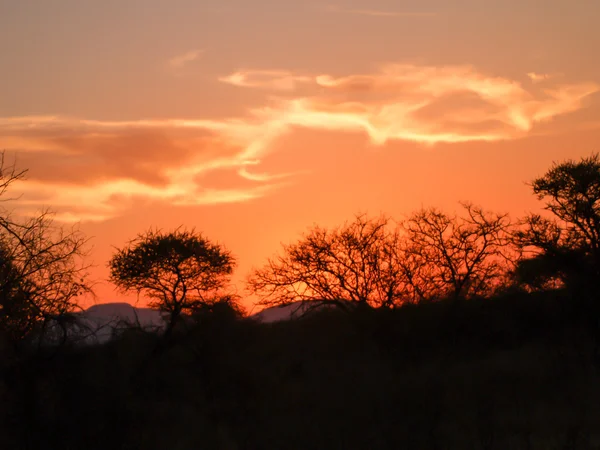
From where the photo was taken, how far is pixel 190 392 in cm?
2591

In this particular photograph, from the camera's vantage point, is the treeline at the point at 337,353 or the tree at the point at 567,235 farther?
the tree at the point at 567,235

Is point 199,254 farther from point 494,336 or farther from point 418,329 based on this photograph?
point 494,336

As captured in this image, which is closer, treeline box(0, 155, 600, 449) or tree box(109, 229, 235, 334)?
treeline box(0, 155, 600, 449)

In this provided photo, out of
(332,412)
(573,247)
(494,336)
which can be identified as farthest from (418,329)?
(332,412)

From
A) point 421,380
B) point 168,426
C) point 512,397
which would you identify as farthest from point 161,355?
point 512,397

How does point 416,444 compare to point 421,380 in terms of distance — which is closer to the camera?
point 416,444

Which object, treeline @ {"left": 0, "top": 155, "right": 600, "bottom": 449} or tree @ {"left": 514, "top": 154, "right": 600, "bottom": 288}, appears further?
tree @ {"left": 514, "top": 154, "right": 600, "bottom": 288}

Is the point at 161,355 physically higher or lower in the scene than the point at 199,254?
lower

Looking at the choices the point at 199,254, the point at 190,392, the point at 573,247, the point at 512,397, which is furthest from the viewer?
the point at 199,254

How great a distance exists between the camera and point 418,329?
35.1m

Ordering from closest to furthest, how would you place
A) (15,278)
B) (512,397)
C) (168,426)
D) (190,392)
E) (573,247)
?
(15,278) < (168,426) < (512,397) < (190,392) < (573,247)

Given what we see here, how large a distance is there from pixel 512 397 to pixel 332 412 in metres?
5.89

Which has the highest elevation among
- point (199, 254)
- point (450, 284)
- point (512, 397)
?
point (199, 254)

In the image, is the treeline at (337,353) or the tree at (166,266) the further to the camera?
the tree at (166,266)
